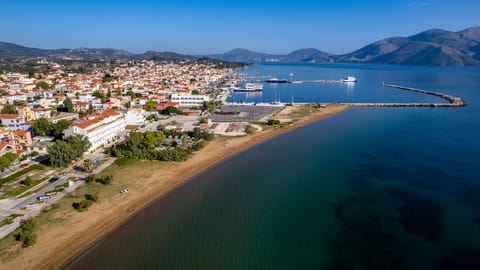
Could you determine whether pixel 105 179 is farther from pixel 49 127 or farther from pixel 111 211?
pixel 49 127

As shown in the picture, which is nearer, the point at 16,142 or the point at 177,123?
the point at 16,142

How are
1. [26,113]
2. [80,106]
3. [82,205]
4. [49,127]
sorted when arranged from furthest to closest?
[80,106] → [26,113] → [49,127] → [82,205]

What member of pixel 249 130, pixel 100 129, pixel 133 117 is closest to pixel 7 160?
pixel 100 129

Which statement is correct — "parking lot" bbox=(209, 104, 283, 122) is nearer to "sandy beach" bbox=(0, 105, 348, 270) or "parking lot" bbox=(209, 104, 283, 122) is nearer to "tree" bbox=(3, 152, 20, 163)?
"sandy beach" bbox=(0, 105, 348, 270)

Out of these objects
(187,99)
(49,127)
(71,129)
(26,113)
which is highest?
(187,99)

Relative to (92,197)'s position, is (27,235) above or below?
below

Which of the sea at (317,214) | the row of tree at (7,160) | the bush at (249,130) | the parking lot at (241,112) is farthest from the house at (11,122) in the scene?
the bush at (249,130)
